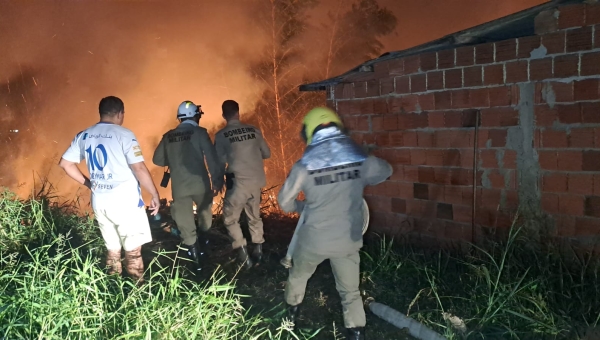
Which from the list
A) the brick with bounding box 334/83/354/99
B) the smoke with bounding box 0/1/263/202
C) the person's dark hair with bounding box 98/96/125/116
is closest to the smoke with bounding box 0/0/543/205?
the smoke with bounding box 0/1/263/202

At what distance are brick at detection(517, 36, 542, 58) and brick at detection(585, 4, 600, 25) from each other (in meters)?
0.38

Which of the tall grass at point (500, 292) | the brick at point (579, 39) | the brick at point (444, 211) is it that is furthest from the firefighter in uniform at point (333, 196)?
the brick at point (579, 39)

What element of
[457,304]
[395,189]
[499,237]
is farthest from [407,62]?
[457,304]

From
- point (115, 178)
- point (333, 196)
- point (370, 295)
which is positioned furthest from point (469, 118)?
point (115, 178)

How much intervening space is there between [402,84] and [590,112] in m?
1.85

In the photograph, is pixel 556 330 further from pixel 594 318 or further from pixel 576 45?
pixel 576 45

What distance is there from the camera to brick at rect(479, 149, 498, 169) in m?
4.49

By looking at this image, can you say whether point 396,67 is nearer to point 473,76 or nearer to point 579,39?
point 473,76

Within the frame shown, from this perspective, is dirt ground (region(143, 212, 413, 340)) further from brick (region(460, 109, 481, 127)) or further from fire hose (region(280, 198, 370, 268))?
brick (region(460, 109, 481, 127))

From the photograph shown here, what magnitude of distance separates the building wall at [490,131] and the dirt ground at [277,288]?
114cm

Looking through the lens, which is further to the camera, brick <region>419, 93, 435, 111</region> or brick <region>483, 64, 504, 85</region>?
brick <region>419, 93, 435, 111</region>

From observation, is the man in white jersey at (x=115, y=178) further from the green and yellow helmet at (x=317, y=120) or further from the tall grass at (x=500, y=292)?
the tall grass at (x=500, y=292)

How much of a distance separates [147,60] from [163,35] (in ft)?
3.19

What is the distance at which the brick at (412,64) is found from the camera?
4969mm
